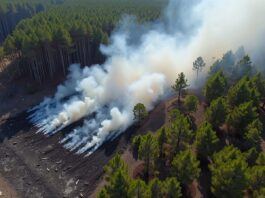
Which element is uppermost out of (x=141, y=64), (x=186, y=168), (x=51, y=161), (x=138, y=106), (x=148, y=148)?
(x=141, y=64)

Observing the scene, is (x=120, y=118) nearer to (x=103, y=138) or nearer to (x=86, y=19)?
(x=103, y=138)

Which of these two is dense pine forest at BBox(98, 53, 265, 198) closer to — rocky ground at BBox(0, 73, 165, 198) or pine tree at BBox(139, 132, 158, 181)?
pine tree at BBox(139, 132, 158, 181)

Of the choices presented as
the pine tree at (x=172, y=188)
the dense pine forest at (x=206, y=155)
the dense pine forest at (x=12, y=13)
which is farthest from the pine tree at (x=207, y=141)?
the dense pine forest at (x=12, y=13)

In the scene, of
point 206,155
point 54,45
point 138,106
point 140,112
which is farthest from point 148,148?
point 54,45

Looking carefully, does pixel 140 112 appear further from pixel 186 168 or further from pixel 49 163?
pixel 186 168

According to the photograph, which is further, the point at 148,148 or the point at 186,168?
the point at 148,148

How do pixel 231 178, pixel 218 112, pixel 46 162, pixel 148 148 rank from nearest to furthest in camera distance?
pixel 231 178 → pixel 148 148 → pixel 218 112 → pixel 46 162
